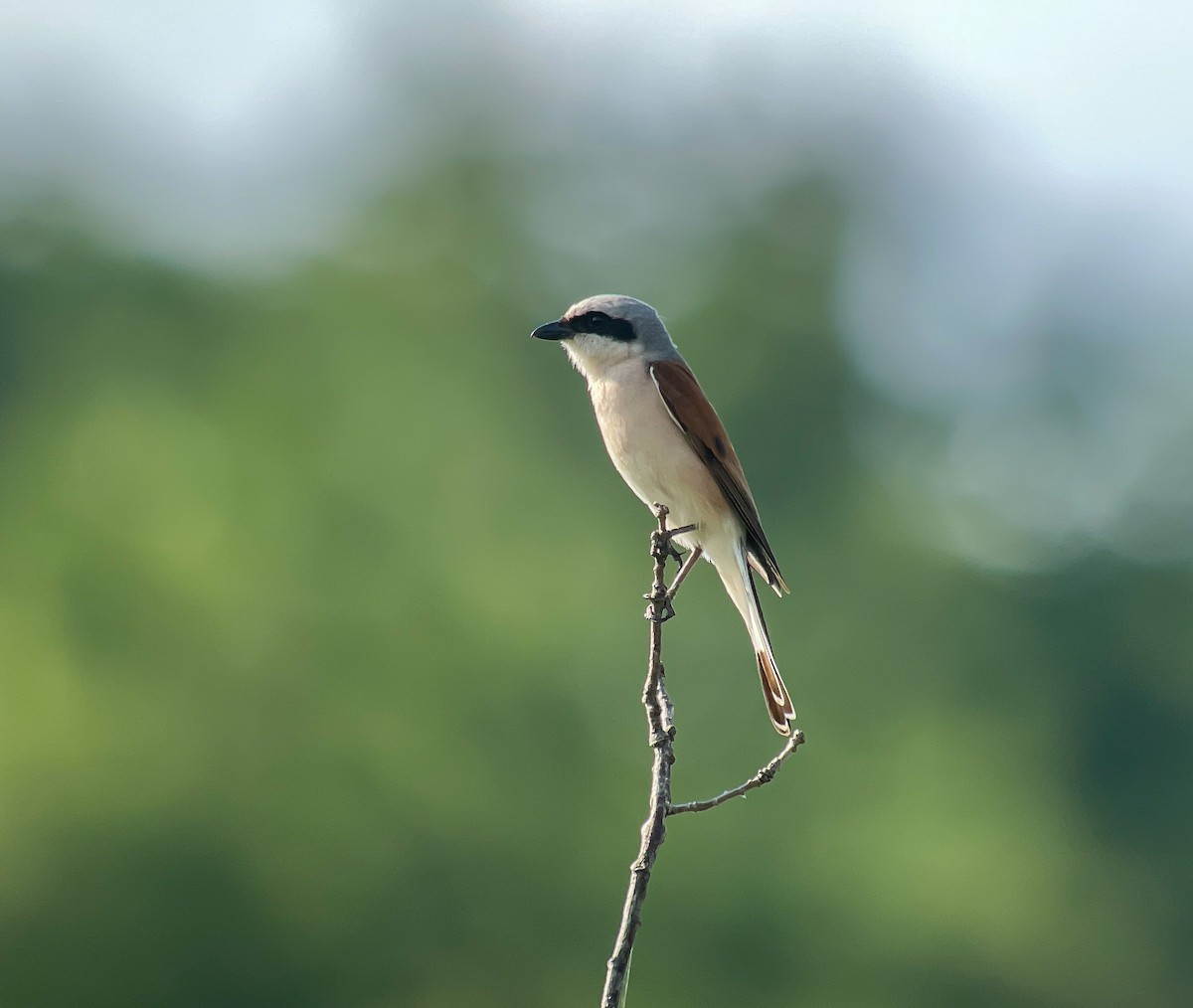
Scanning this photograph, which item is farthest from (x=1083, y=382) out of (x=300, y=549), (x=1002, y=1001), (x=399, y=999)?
(x=399, y=999)

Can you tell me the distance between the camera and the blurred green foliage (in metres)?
14.2

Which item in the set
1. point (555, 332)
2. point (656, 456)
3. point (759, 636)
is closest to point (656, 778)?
point (759, 636)

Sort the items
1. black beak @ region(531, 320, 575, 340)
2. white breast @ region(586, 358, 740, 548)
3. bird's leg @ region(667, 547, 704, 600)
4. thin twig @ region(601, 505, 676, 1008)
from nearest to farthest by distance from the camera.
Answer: thin twig @ region(601, 505, 676, 1008) → bird's leg @ region(667, 547, 704, 600) → white breast @ region(586, 358, 740, 548) → black beak @ region(531, 320, 575, 340)

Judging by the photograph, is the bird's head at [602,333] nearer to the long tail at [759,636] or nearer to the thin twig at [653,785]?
the long tail at [759,636]

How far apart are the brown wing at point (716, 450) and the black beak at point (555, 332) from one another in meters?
0.36

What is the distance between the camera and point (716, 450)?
444cm

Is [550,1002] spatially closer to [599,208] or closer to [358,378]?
[358,378]

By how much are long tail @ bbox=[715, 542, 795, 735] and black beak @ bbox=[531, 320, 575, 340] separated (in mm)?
913

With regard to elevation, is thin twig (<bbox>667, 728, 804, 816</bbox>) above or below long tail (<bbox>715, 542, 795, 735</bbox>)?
below

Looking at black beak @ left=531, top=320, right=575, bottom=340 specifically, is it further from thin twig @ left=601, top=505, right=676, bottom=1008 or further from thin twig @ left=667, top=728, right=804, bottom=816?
thin twig @ left=667, top=728, right=804, bottom=816

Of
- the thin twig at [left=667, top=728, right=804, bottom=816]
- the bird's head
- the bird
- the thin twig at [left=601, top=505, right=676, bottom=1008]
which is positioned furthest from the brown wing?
the thin twig at [left=667, top=728, right=804, bottom=816]

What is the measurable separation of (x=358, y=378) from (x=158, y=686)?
7.71 meters

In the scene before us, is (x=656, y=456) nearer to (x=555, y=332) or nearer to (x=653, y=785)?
(x=555, y=332)

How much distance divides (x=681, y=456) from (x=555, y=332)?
2.15 feet
